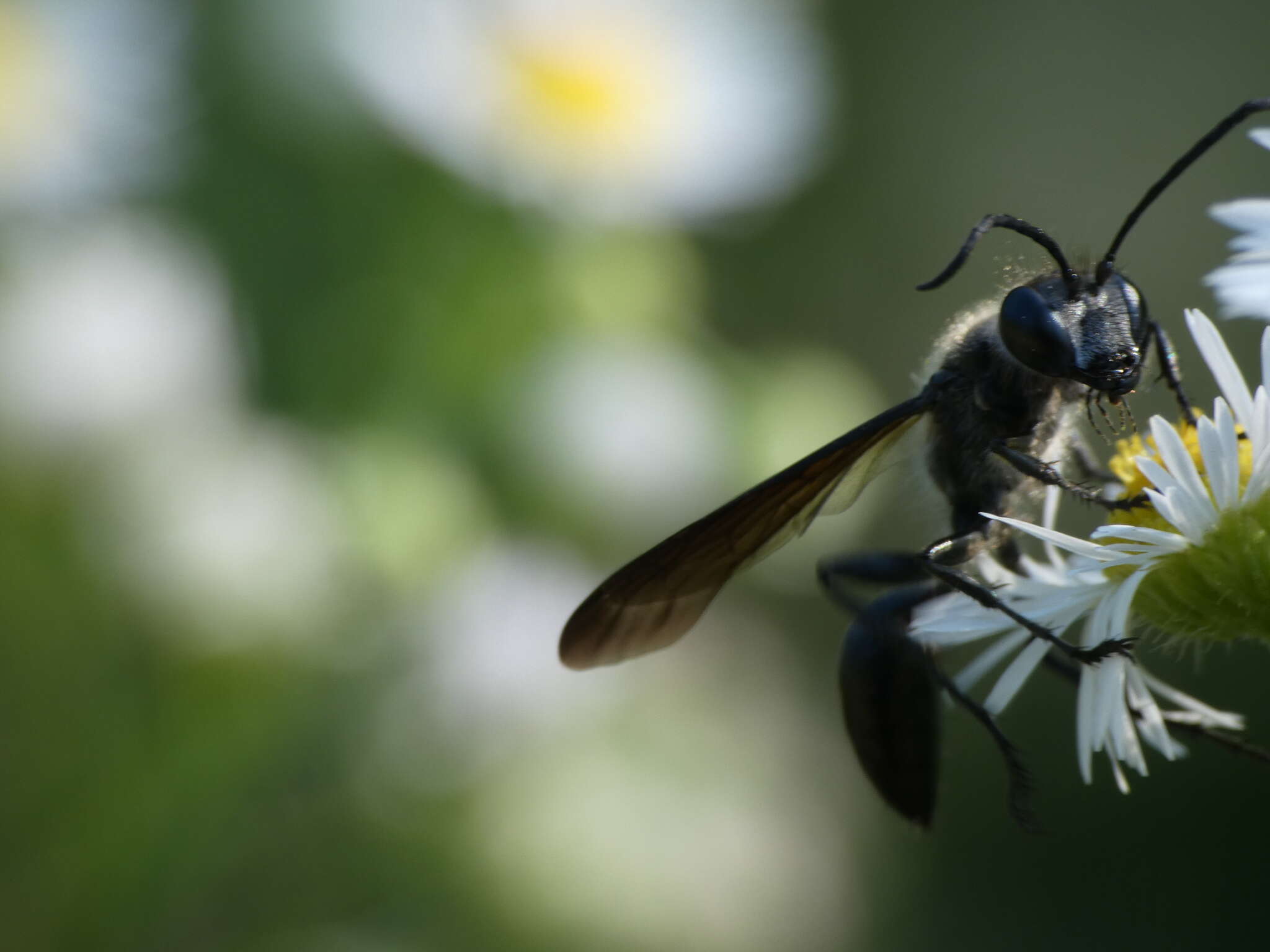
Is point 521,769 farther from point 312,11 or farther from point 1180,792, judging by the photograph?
point 1180,792

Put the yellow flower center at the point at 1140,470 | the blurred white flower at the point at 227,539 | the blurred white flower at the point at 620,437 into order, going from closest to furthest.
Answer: the yellow flower center at the point at 1140,470 < the blurred white flower at the point at 227,539 < the blurred white flower at the point at 620,437

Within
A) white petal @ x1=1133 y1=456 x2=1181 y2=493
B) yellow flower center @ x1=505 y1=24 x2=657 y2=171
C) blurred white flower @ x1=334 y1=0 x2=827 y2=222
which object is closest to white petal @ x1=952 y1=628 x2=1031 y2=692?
white petal @ x1=1133 y1=456 x2=1181 y2=493

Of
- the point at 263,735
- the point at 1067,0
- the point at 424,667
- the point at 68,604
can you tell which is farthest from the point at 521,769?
the point at 1067,0

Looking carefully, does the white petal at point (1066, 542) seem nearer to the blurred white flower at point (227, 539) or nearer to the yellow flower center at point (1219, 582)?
the yellow flower center at point (1219, 582)

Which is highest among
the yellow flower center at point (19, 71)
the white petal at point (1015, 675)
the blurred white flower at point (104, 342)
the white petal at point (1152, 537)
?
the yellow flower center at point (19, 71)

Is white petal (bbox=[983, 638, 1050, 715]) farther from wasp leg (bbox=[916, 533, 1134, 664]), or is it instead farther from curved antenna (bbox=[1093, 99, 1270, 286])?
curved antenna (bbox=[1093, 99, 1270, 286])

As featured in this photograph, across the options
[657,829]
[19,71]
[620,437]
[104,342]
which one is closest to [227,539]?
[104,342]

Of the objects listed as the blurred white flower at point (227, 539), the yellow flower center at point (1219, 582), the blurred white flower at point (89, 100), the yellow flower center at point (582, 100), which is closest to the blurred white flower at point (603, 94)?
the yellow flower center at point (582, 100)
